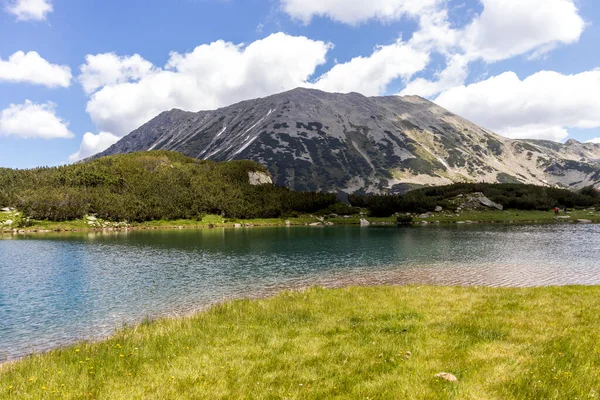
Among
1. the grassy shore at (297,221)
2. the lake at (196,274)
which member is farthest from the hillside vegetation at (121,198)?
the lake at (196,274)

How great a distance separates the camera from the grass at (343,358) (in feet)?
36.1

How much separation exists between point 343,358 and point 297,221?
525 ft

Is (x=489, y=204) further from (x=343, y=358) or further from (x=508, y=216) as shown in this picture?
(x=343, y=358)

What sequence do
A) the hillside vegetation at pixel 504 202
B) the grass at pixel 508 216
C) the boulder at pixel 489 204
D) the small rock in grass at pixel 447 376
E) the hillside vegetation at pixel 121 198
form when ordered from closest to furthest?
the small rock in grass at pixel 447 376 → the hillside vegetation at pixel 121 198 → the grass at pixel 508 216 → the hillside vegetation at pixel 504 202 → the boulder at pixel 489 204

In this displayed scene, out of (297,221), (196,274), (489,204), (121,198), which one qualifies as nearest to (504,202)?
(489,204)

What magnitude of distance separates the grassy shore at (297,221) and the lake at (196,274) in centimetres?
6998

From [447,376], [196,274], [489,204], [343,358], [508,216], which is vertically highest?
[489,204]

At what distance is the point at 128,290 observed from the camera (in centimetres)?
3941

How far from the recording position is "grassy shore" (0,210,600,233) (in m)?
139

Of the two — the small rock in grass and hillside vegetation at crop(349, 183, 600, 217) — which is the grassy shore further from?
the small rock in grass

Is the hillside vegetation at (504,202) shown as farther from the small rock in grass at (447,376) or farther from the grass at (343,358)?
the small rock in grass at (447,376)

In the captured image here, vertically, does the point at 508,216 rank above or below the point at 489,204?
below

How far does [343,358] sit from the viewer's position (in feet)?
44.5

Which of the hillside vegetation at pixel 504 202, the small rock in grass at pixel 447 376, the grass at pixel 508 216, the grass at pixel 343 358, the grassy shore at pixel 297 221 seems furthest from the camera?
the hillside vegetation at pixel 504 202
